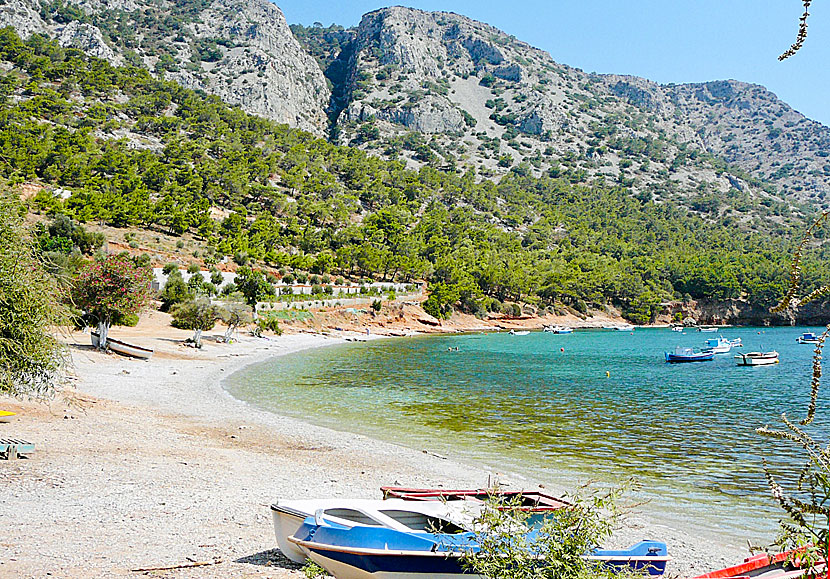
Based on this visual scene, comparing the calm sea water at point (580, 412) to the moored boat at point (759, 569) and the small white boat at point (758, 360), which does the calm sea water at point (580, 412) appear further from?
the moored boat at point (759, 569)

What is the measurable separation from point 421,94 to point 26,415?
172172 mm

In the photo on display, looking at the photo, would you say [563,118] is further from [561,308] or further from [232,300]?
[232,300]

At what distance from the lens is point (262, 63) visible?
154750 millimetres

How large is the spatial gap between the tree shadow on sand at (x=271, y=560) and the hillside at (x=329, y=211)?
192 ft

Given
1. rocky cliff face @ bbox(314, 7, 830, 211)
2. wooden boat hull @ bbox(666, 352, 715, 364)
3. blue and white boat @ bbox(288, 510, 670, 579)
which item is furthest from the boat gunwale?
rocky cliff face @ bbox(314, 7, 830, 211)

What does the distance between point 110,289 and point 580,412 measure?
2063cm

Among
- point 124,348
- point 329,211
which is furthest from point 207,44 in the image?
point 124,348

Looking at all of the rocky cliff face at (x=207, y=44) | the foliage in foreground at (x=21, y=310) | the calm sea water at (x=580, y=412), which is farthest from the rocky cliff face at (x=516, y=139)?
the foliage in foreground at (x=21, y=310)

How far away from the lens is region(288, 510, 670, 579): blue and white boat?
6492 millimetres

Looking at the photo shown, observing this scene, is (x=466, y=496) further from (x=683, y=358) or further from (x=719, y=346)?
(x=719, y=346)

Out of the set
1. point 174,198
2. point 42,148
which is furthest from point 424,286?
point 42,148

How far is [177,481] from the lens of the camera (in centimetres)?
1135

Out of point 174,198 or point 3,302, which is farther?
point 174,198

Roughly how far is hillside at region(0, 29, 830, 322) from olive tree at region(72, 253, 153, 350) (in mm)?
35846
